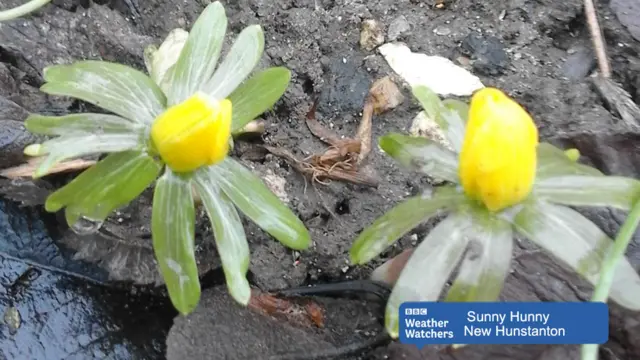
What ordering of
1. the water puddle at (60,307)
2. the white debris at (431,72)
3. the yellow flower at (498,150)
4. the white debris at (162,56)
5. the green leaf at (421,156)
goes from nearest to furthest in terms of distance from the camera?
the yellow flower at (498,150) → the green leaf at (421,156) → the water puddle at (60,307) → the white debris at (162,56) → the white debris at (431,72)

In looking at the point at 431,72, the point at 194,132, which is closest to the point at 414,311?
the point at 194,132

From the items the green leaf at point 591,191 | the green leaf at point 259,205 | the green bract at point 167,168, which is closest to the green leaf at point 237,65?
the green bract at point 167,168

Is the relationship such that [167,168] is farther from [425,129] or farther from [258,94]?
[425,129]

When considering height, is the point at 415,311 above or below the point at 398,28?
below

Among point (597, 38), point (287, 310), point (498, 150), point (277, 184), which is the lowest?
point (287, 310)

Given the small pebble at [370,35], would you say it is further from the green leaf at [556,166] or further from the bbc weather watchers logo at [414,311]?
the bbc weather watchers logo at [414,311]

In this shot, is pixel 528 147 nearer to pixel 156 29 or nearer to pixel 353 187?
pixel 353 187

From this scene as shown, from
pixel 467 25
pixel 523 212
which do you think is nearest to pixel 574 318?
pixel 523 212
